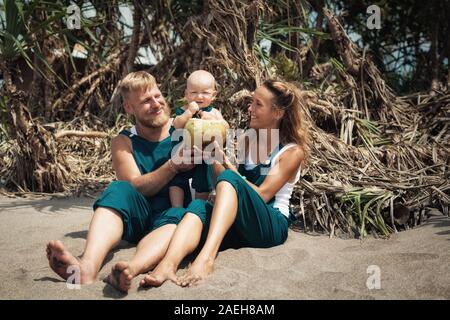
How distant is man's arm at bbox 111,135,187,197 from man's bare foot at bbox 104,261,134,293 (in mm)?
632

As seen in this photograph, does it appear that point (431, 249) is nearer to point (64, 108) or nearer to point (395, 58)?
point (64, 108)

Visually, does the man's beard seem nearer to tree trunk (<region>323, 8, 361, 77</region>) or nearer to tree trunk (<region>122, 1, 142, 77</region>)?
tree trunk (<region>323, 8, 361, 77</region>)

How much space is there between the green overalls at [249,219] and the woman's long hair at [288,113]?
415 millimetres

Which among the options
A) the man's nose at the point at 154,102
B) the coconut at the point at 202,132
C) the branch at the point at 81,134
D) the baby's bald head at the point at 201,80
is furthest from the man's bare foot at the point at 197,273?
the branch at the point at 81,134

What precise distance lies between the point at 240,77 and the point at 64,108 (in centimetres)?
255

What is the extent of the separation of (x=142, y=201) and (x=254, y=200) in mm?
573

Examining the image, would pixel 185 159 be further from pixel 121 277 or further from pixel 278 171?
pixel 121 277

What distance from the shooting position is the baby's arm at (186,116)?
2.63 metres

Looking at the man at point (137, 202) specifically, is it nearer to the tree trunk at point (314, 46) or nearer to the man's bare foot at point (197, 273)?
the man's bare foot at point (197, 273)

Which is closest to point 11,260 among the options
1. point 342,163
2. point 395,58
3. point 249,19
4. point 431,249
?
point 431,249

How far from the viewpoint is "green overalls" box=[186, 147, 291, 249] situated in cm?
238

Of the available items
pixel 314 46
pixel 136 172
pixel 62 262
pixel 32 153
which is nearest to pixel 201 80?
pixel 136 172

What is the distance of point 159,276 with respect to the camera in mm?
2035

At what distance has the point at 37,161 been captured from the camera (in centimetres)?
414
